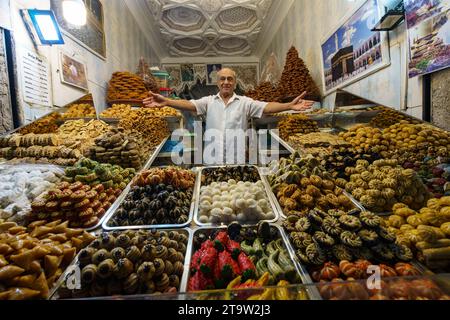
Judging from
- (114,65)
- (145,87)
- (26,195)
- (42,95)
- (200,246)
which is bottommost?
(200,246)

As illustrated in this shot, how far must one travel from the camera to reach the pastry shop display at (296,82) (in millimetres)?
4070

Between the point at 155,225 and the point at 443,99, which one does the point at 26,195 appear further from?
the point at 443,99

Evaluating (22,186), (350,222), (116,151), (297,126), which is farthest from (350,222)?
(297,126)

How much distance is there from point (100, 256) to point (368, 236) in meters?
1.03

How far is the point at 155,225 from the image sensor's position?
131cm

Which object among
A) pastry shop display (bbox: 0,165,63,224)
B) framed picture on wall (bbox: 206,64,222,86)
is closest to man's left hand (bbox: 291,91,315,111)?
pastry shop display (bbox: 0,165,63,224)

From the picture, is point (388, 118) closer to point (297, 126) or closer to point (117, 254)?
point (297, 126)

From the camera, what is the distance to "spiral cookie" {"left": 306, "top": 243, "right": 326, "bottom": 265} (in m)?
0.97

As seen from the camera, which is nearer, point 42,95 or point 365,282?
point 365,282

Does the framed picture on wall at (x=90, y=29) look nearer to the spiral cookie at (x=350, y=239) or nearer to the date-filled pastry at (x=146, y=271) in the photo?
the date-filled pastry at (x=146, y=271)

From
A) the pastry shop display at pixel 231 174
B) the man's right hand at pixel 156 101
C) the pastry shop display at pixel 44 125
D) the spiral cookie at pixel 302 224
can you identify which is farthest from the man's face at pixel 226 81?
the spiral cookie at pixel 302 224

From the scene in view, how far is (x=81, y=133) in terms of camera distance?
96.5 inches

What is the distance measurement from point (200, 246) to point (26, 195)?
1.03 meters
